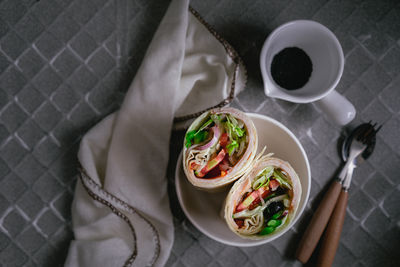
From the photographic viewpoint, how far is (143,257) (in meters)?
0.54

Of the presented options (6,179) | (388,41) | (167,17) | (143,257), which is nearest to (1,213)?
(6,179)

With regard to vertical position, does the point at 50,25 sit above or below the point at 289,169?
above

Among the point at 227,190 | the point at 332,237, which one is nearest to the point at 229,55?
the point at 227,190

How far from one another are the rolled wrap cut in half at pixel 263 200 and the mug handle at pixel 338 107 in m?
0.15

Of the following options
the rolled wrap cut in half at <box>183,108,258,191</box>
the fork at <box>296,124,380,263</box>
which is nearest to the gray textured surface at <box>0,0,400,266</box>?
the fork at <box>296,124,380,263</box>

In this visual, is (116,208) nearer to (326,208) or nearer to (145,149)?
(145,149)

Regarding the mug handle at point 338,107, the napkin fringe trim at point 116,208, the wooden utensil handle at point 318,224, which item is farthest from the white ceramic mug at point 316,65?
the napkin fringe trim at point 116,208

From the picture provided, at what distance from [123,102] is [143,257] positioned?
229 mm

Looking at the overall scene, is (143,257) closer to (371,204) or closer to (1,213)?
(1,213)

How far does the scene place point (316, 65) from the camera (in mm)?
550

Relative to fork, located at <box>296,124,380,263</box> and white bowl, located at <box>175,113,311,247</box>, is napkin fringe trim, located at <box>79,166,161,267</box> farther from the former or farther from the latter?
fork, located at <box>296,124,380,263</box>

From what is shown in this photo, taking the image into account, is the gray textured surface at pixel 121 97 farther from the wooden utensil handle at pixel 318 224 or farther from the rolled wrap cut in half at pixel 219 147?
the rolled wrap cut in half at pixel 219 147

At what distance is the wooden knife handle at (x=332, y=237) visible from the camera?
533 mm

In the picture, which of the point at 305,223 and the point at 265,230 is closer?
the point at 265,230
